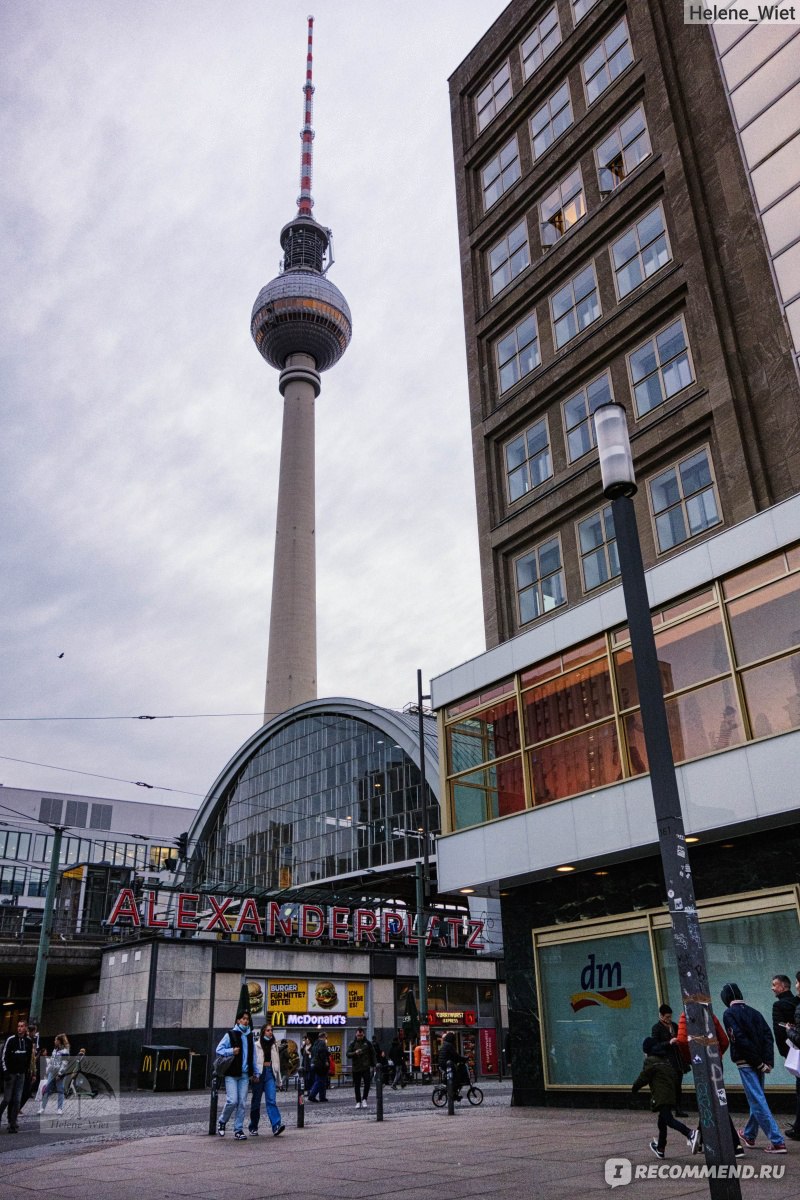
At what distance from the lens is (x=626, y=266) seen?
82.4 ft

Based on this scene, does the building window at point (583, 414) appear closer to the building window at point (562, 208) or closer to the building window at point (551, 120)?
the building window at point (562, 208)

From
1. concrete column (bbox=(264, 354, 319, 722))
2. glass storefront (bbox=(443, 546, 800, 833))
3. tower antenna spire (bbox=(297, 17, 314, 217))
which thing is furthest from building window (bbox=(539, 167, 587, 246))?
tower antenna spire (bbox=(297, 17, 314, 217))

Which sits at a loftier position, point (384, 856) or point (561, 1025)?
point (384, 856)

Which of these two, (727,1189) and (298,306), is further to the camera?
(298,306)

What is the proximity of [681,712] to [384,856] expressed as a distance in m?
44.5

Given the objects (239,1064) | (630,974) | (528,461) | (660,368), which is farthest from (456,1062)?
(660,368)

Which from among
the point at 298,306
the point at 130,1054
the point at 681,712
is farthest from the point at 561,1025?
the point at 298,306

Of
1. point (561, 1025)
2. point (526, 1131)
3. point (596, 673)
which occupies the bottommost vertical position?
point (526, 1131)

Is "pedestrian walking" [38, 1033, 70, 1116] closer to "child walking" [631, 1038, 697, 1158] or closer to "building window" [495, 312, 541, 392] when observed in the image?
"child walking" [631, 1038, 697, 1158]

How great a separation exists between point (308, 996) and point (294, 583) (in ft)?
189

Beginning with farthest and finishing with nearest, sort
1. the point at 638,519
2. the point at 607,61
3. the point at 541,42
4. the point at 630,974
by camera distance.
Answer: the point at 541,42 < the point at 607,61 < the point at 638,519 < the point at 630,974

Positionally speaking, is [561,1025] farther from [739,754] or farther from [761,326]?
[761,326]

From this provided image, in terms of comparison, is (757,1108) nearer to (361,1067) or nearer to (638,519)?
(638,519)

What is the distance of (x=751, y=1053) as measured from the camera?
11.4 meters
